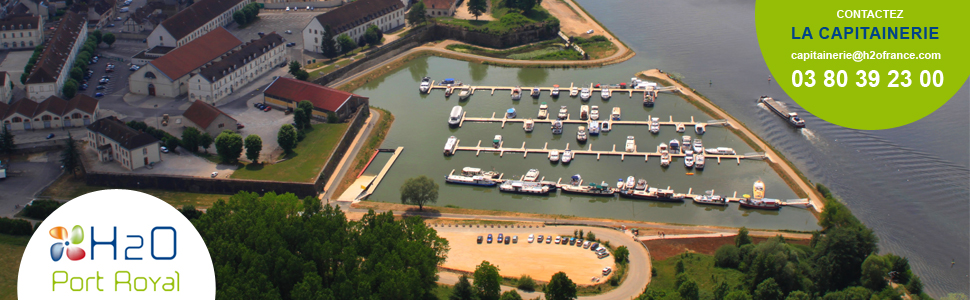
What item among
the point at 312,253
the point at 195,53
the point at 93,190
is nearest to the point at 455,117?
the point at 195,53

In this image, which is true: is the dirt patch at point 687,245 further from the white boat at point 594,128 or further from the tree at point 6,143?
the tree at point 6,143

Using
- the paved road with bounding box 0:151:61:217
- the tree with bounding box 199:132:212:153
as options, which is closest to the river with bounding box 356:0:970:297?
the tree with bounding box 199:132:212:153

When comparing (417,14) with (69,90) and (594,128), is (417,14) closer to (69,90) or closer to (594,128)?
(594,128)

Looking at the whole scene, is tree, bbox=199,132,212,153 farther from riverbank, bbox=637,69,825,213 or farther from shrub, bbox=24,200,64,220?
riverbank, bbox=637,69,825,213

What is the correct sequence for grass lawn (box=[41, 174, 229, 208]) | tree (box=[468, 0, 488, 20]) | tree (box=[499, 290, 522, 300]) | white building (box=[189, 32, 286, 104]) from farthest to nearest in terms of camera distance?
tree (box=[468, 0, 488, 20]), white building (box=[189, 32, 286, 104]), grass lawn (box=[41, 174, 229, 208]), tree (box=[499, 290, 522, 300])

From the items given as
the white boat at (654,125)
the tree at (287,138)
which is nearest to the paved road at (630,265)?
the tree at (287,138)

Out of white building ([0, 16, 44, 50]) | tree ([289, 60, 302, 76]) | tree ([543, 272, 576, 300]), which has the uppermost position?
Answer: white building ([0, 16, 44, 50])
